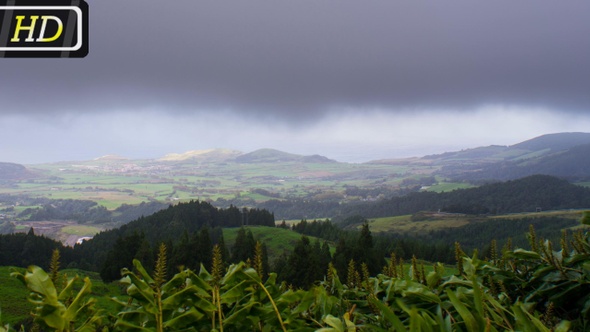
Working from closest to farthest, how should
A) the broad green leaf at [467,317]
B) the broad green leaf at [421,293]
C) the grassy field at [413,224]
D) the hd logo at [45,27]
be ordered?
the broad green leaf at [467,317], the broad green leaf at [421,293], the hd logo at [45,27], the grassy field at [413,224]

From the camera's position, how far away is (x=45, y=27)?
13.1 meters

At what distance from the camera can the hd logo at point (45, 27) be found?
13.5 m

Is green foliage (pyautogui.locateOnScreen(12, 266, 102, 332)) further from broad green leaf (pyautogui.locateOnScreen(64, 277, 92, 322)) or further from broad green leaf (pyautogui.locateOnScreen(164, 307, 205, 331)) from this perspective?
broad green leaf (pyautogui.locateOnScreen(164, 307, 205, 331))

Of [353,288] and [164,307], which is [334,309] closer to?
[353,288]

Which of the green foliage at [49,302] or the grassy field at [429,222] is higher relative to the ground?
the green foliage at [49,302]

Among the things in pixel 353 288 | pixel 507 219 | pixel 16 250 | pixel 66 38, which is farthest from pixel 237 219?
pixel 353 288

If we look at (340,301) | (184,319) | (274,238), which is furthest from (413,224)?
(184,319)

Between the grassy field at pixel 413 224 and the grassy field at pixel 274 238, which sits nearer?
the grassy field at pixel 274 238

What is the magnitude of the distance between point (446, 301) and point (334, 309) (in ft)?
1.59

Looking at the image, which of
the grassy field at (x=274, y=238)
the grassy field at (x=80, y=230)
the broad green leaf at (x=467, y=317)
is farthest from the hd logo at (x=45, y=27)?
the grassy field at (x=80, y=230)

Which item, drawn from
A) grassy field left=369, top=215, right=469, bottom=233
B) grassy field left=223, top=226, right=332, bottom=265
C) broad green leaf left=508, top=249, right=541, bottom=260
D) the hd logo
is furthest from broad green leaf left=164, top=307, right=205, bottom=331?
grassy field left=369, top=215, right=469, bottom=233

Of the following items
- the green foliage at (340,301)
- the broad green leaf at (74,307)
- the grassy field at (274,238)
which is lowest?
the grassy field at (274,238)

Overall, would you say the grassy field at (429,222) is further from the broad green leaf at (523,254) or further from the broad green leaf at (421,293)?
the broad green leaf at (421,293)

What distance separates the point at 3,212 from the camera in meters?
191
